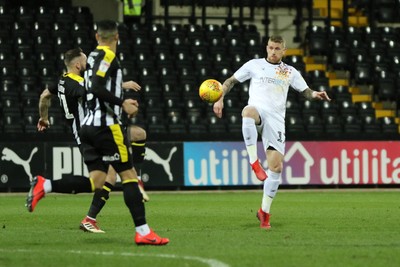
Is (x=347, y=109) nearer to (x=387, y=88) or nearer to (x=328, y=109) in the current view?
(x=328, y=109)

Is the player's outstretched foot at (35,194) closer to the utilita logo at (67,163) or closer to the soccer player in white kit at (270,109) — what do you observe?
the soccer player in white kit at (270,109)

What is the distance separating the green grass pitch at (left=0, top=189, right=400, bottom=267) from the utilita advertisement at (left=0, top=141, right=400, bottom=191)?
10.4 ft

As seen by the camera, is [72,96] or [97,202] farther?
[72,96]

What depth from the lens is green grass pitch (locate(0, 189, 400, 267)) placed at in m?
8.28

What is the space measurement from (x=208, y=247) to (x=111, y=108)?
1625mm

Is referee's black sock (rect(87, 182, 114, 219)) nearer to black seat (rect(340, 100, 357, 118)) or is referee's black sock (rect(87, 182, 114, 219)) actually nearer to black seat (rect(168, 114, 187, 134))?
black seat (rect(168, 114, 187, 134))

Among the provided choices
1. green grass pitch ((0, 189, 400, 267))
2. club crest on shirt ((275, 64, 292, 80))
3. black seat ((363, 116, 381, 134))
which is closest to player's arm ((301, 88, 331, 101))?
club crest on shirt ((275, 64, 292, 80))

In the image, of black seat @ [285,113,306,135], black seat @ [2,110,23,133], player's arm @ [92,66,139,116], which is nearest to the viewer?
player's arm @ [92,66,139,116]

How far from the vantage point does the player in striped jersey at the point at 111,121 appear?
9.37 m

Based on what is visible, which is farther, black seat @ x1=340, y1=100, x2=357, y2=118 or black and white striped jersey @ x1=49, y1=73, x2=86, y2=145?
black seat @ x1=340, y1=100, x2=357, y2=118

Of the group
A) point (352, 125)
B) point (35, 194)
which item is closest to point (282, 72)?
point (35, 194)

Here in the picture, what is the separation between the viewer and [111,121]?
31.6 ft

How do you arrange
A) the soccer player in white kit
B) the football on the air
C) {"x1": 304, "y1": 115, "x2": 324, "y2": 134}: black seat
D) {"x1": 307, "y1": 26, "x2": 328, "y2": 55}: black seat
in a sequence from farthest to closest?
1. {"x1": 307, "y1": 26, "x2": 328, "y2": 55}: black seat
2. {"x1": 304, "y1": 115, "x2": 324, "y2": 134}: black seat
3. the football on the air
4. the soccer player in white kit

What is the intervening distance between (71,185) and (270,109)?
3.36 m
